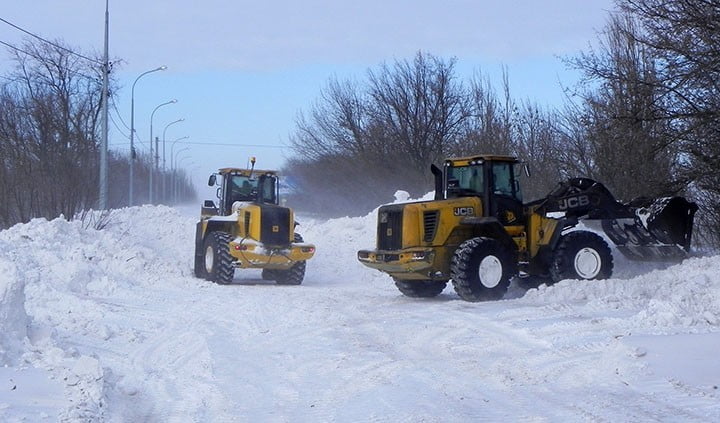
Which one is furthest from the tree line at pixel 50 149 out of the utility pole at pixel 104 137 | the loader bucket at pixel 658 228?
the loader bucket at pixel 658 228

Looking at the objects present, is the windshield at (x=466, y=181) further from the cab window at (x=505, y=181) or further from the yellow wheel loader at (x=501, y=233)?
the cab window at (x=505, y=181)

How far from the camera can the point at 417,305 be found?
655 inches

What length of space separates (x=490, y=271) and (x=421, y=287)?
2.03m

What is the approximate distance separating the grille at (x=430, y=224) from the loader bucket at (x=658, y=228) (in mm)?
3925

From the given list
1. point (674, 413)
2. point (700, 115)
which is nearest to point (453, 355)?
point (674, 413)

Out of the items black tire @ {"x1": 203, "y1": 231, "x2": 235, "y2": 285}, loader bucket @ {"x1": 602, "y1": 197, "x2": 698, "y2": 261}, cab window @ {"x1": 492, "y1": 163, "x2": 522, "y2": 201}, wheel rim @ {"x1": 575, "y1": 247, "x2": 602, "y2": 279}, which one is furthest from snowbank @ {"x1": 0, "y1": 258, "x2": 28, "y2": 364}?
loader bucket @ {"x1": 602, "y1": 197, "x2": 698, "y2": 261}

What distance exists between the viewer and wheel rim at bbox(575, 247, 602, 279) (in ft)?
57.1

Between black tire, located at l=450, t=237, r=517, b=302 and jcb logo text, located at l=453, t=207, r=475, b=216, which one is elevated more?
jcb logo text, located at l=453, t=207, r=475, b=216

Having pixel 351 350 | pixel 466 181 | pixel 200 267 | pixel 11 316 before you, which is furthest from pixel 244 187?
pixel 11 316

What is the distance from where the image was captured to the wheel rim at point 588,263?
685 inches

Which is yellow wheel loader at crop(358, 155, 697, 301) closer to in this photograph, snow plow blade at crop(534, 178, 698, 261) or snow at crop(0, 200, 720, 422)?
snow plow blade at crop(534, 178, 698, 261)

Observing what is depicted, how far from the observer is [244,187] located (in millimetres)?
24438

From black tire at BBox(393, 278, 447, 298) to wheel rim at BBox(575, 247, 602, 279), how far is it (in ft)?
8.58

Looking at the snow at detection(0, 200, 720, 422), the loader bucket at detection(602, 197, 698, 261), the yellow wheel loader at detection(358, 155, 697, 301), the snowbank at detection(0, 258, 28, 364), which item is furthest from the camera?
the loader bucket at detection(602, 197, 698, 261)
